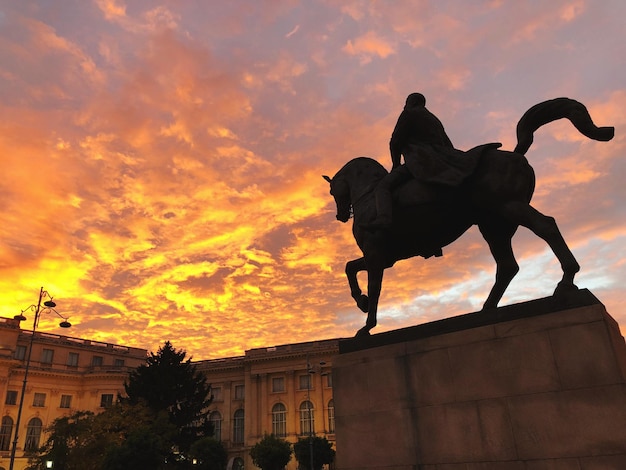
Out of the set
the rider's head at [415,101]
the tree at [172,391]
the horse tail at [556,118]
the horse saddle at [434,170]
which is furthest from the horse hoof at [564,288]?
the tree at [172,391]

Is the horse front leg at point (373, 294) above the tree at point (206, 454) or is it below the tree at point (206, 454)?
above

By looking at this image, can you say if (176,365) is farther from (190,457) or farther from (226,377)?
(226,377)

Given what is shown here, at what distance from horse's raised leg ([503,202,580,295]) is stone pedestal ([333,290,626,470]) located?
1.17 ft

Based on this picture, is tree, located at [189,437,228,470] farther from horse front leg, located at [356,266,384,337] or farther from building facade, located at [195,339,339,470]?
horse front leg, located at [356,266,384,337]

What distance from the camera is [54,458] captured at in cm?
3678

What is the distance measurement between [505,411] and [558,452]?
2.53 feet

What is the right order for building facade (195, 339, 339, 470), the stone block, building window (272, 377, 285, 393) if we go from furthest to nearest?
building window (272, 377, 285, 393) → building facade (195, 339, 339, 470) → the stone block

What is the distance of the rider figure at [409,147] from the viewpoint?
8.41 m

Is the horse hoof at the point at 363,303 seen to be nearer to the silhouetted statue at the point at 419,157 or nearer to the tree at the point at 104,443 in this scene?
the silhouetted statue at the point at 419,157

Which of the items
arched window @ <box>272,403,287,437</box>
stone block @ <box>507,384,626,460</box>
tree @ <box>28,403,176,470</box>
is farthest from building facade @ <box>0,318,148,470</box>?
stone block @ <box>507,384,626,460</box>

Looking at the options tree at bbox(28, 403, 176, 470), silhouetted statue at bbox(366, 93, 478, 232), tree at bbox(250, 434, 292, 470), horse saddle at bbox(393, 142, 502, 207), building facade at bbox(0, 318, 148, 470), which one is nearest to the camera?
horse saddle at bbox(393, 142, 502, 207)

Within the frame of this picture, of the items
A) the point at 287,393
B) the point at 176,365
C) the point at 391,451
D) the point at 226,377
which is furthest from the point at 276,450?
the point at 391,451

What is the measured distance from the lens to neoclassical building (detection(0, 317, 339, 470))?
246 ft

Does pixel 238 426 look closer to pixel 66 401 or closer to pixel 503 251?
pixel 66 401
